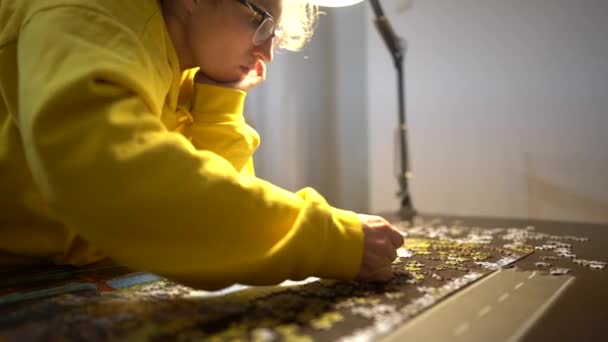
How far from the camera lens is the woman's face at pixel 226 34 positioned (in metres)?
0.71

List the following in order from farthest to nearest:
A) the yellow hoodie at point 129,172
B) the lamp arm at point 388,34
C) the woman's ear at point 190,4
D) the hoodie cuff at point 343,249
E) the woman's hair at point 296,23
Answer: the lamp arm at point 388,34
the woman's hair at point 296,23
the woman's ear at point 190,4
the hoodie cuff at point 343,249
the yellow hoodie at point 129,172

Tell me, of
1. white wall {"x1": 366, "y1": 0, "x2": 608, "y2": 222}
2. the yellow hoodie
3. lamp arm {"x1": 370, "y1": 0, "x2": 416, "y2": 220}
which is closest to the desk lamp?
lamp arm {"x1": 370, "y1": 0, "x2": 416, "y2": 220}

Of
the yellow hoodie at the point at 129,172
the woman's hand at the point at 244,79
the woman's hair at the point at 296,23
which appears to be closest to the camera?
the yellow hoodie at the point at 129,172

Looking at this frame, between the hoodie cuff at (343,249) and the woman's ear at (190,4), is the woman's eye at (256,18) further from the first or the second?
the hoodie cuff at (343,249)

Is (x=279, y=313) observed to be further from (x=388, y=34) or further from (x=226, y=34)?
(x=388, y=34)

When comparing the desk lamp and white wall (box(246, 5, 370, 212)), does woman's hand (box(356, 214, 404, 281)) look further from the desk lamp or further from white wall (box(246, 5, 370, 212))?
white wall (box(246, 5, 370, 212))

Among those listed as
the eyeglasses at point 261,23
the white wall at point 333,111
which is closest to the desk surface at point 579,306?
the eyeglasses at point 261,23

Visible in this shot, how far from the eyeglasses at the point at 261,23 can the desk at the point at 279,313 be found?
16.3 inches

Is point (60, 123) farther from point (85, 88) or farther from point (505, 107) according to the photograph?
point (505, 107)

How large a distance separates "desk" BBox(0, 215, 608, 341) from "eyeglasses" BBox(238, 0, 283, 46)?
16.3 inches

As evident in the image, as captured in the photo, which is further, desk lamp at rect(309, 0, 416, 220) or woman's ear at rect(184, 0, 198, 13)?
desk lamp at rect(309, 0, 416, 220)

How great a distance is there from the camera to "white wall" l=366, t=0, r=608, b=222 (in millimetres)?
1755

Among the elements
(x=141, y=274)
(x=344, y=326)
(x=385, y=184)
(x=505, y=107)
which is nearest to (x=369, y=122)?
(x=385, y=184)

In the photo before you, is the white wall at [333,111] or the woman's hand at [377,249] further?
the white wall at [333,111]
